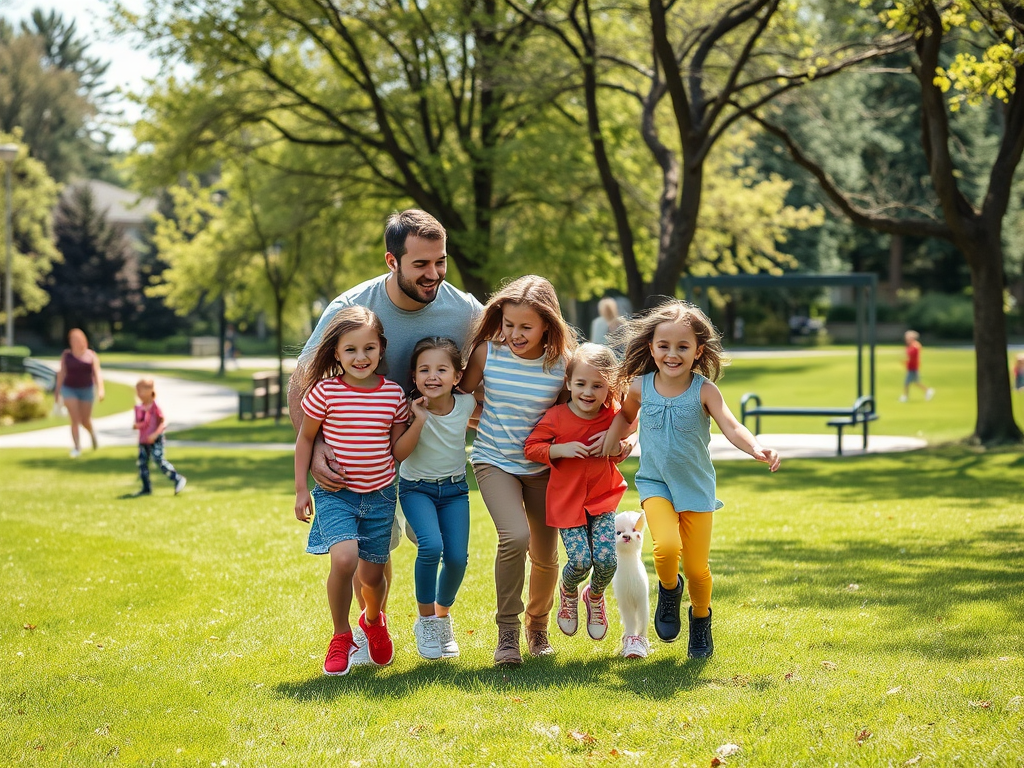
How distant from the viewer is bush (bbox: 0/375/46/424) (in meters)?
26.2

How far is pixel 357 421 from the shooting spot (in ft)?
17.1

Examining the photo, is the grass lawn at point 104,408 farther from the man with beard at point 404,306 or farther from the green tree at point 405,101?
the man with beard at point 404,306

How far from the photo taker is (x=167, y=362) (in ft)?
180

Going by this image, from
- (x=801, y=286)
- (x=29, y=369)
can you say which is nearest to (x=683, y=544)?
(x=801, y=286)

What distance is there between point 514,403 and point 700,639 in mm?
1474

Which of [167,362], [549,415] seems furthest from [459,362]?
[167,362]

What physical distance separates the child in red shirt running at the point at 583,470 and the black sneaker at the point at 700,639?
1.69 feet

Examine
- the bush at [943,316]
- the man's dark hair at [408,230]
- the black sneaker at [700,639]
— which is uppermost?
the bush at [943,316]

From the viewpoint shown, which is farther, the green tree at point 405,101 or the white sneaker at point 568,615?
the green tree at point 405,101

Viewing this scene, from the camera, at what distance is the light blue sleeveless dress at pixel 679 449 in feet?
17.5

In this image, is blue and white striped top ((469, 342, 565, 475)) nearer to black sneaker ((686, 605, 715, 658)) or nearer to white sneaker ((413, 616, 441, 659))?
white sneaker ((413, 616, 441, 659))

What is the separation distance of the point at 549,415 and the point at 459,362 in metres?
0.52

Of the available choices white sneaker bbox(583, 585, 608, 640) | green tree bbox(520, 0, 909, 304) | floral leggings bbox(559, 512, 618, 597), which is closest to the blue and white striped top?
floral leggings bbox(559, 512, 618, 597)

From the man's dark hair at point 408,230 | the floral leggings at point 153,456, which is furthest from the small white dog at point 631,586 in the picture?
the floral leggings at point 153,456
